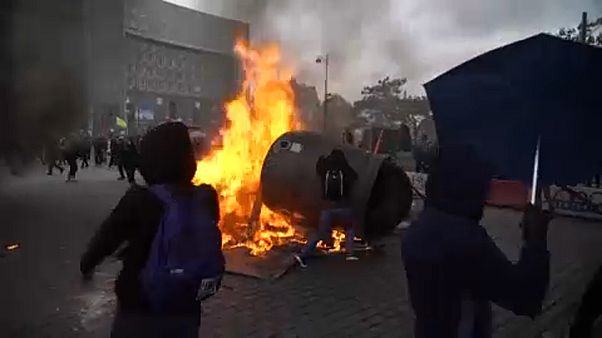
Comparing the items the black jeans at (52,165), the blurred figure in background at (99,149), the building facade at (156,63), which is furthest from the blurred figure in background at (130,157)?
the blurred figure in background at (99,149)

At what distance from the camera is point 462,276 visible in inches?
92.7

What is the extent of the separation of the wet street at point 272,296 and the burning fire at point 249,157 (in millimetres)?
1479

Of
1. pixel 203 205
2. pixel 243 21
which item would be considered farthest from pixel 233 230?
pixel 203 205

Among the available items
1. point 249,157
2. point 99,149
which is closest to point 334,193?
point 249,157

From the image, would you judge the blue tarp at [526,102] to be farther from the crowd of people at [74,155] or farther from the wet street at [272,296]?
the crowd of people at [74,155]

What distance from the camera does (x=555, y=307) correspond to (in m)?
6.40

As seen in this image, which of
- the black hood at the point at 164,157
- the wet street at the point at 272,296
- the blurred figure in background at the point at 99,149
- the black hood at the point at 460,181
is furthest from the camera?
the blurred figure in background at the point at 99,149

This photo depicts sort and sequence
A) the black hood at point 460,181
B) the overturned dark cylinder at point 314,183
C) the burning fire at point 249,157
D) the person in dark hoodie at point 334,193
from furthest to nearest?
1. the burning fire at point 249,157
2. the overturned dark cylinder at point 314,183
3. the person in dark hoodie at point 334,193
4. the black hood at point 460,181

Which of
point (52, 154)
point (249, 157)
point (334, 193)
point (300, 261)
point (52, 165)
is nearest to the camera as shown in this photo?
point (300, 261)

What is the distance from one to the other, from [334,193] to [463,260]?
6.23 metres

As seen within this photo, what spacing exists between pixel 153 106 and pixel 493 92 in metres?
54.6

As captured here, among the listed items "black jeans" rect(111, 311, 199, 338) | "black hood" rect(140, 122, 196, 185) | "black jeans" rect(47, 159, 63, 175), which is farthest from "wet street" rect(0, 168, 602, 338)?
"black jeans" rect(47, 159, 63, 175)

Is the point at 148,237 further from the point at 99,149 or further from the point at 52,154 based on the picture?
the point at 99,149

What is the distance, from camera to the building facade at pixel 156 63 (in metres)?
16.1
